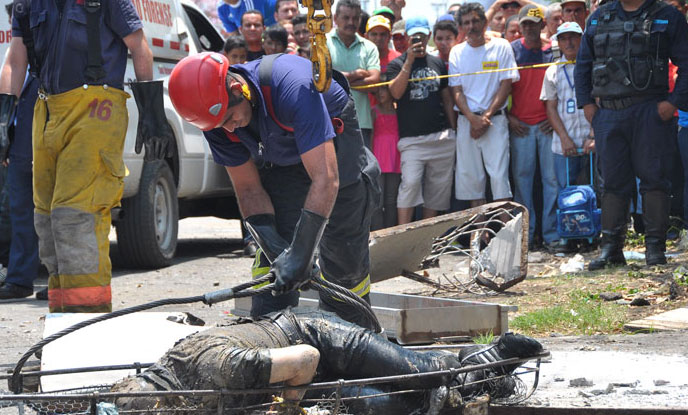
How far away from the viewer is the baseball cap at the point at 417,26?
9266 millimetres

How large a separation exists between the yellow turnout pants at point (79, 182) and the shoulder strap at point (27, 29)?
9.2 inches

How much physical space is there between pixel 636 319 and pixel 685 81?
8.52 ft

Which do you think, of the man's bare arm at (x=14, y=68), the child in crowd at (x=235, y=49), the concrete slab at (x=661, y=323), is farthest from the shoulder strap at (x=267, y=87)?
the child in crowd at (x=235, y=49)

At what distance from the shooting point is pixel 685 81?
7438 millimetres

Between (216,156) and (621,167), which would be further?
(621,167)

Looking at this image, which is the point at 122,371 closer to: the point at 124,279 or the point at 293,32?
the point at 124,279

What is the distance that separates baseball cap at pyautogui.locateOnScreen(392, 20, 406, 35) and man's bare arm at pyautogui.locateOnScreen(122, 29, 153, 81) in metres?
5.11

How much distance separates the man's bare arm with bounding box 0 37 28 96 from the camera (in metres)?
5.68

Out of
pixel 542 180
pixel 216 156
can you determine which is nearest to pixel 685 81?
pixel 542 180

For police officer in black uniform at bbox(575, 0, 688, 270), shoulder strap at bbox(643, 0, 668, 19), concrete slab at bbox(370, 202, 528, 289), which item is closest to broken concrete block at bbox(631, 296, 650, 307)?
concrete slab at bbox(370, 202, 528, 289)

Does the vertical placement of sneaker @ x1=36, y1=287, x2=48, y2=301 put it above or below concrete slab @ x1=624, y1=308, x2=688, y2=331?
below

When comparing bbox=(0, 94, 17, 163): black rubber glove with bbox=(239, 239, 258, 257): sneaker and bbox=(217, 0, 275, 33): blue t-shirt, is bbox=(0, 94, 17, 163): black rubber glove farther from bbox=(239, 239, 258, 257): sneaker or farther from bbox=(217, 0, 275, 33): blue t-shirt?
bbox=(217, 0, 275, 33): blue t-shirt

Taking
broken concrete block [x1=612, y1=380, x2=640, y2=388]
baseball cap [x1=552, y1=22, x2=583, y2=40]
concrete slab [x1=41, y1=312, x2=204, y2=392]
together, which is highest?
baseball cap [x1=552, y1=22, x2=583, y2=40]

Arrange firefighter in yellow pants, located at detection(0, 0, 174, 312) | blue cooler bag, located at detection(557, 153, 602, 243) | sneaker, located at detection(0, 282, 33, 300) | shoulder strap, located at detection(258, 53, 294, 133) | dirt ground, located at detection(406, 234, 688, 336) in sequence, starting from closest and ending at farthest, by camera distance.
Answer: shoulder strap, located at detection(258, 53, 294, 133)
firefighter in yellow pants, located at detection(0, 0, 174, 312)
dirt ground, located at detection(406, 234, 688, 336)
sneaker, located at detection(0, 282, 33, 300)
blue cooler bag, located at detection(557, 153, 602, 243)
